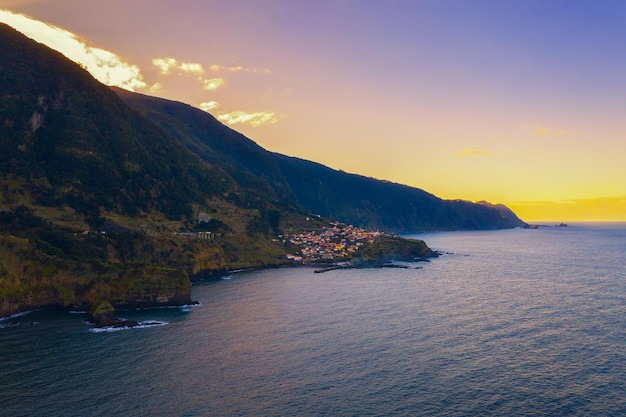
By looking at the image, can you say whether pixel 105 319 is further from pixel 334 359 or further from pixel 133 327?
pixel 334 359

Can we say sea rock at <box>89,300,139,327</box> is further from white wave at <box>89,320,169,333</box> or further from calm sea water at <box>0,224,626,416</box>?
calm sea water at <box>0,224,626,416</box>

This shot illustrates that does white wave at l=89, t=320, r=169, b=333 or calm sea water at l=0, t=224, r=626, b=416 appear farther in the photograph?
white wave at l=89, t=320, r=169, b=333

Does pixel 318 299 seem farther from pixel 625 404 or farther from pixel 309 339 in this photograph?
pixel 625 404

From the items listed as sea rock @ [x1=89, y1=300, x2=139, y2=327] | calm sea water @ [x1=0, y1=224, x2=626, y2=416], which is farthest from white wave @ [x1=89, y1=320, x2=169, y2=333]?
calm sea water @ [x1=0, y1=224, x2=626, y2=416]

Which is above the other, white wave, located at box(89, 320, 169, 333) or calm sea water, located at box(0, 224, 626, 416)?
white wave, located at box(89, 320, 169, 333)

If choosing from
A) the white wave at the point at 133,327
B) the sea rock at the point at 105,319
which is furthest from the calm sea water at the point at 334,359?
the sea rock at the point at 105,319

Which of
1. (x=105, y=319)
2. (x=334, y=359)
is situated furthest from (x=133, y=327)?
(x=334, y=359)

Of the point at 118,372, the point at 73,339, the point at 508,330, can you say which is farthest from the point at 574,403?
the point at 73,339

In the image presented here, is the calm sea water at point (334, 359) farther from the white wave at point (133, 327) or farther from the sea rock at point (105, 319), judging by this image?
the sea rock at point (105, 319)
